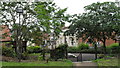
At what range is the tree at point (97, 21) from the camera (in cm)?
1420

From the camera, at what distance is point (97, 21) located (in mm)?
14453

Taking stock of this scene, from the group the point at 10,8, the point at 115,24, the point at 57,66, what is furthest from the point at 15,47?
the point at 115,24

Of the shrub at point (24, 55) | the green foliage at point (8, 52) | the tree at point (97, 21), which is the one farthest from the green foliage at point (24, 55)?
the tree at point (97, 21)

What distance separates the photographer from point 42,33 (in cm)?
1284

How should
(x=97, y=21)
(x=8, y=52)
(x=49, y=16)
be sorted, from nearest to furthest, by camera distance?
(x=49, y=16), (x=8, y=52), (x=97, y=21)

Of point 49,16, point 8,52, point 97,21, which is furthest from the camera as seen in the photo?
point 97,21

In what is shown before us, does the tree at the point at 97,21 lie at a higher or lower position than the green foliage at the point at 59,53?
higher

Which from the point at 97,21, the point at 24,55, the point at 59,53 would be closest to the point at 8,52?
the point at 24,55

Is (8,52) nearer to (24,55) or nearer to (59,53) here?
(24,55)

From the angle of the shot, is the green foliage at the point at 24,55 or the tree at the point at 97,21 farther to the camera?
the tree at the point at 97,21

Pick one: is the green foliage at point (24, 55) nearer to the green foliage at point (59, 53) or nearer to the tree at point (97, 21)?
the green foliage at point (59, 53)

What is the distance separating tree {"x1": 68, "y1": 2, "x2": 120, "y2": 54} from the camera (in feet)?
46.6

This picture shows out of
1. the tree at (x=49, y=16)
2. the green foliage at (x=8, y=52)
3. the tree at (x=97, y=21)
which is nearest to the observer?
the tree at (x=49, y=16)

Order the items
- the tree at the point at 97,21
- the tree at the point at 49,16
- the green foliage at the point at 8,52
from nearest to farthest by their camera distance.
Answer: the tree at the point at 49,16 < the green foliage at the point at 8,52 < the tree at the point at 97,21
